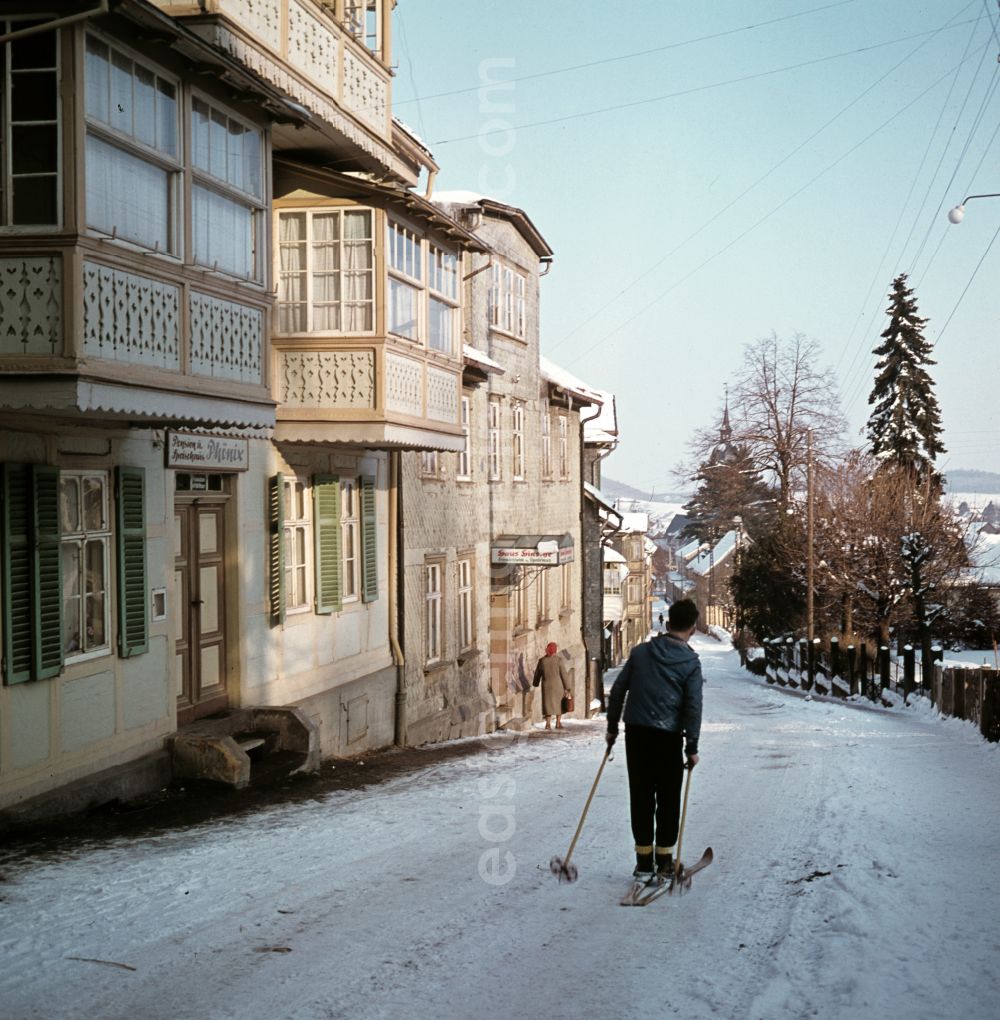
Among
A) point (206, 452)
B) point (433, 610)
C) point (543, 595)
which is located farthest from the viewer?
point (543, 595)

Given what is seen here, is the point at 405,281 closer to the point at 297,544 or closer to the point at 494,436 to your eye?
the point at 297,544

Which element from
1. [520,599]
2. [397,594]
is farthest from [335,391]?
[520,599]

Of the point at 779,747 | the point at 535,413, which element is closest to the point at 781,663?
the point at 535,413

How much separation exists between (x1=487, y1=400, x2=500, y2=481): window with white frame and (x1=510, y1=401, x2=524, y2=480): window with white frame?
1.20 metres

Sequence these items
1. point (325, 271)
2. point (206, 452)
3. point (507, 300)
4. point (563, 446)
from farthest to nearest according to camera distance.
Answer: point (563, 446) → point (507, 300) → point (325, 271) → point (206, 452)

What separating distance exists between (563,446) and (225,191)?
20145 mm

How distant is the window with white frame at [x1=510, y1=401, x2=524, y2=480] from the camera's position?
2586cm

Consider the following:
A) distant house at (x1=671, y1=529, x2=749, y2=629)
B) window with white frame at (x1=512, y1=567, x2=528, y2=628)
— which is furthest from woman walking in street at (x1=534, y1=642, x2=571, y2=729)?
distant house at (x1=671, y1=529, x2=749, y2=629)

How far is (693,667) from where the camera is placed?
297 inches

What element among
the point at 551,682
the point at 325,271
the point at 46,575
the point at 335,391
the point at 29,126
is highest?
the point at 325,271

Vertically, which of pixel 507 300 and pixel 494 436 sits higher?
pixel 507 300

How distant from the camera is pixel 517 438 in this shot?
26109 millimetres

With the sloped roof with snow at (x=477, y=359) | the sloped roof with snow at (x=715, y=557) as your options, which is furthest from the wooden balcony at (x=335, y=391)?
the sloped roof with snow at (x=715, y=557)

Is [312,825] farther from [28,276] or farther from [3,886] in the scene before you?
[28,276]
